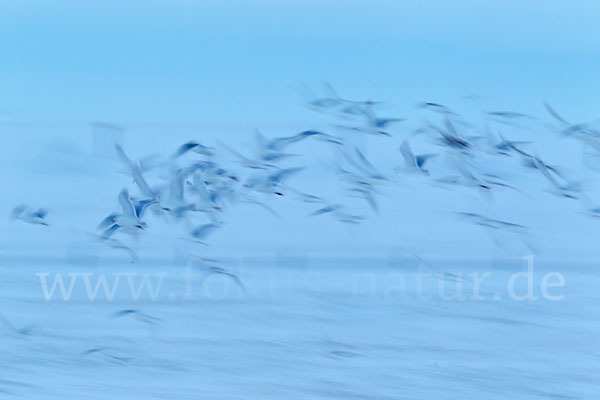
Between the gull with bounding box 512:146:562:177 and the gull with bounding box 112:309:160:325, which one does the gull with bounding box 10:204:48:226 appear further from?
the gull with bounding box 512:146:562:177

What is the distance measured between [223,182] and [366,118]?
370mm

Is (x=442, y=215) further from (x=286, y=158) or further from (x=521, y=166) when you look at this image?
(x=286, y=158)

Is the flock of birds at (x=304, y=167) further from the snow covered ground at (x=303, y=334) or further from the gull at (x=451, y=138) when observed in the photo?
the snow covered ground at (x=303, y=334)

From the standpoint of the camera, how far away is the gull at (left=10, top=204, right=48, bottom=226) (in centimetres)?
122

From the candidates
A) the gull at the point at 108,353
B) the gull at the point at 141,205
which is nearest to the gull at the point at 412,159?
the gull at the point at 141,205

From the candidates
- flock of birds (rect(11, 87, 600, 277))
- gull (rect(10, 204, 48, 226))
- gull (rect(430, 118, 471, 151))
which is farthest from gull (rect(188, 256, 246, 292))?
gull (rect(430, 118, 471, 151))

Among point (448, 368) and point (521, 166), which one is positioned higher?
point (521, 166)

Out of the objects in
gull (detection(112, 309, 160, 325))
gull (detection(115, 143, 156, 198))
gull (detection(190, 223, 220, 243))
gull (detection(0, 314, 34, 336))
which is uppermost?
gull (detection(115, 143, 156, 198))

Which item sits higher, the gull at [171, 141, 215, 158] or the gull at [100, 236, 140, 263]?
the gull at [171, 141, 215, 158]

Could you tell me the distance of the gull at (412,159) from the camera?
1226 millimetres

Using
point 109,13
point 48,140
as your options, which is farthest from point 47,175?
point 109,13

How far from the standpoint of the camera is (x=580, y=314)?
4.07 ft

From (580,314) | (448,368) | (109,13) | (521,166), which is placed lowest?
(448,368)

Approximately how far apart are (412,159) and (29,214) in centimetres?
92
